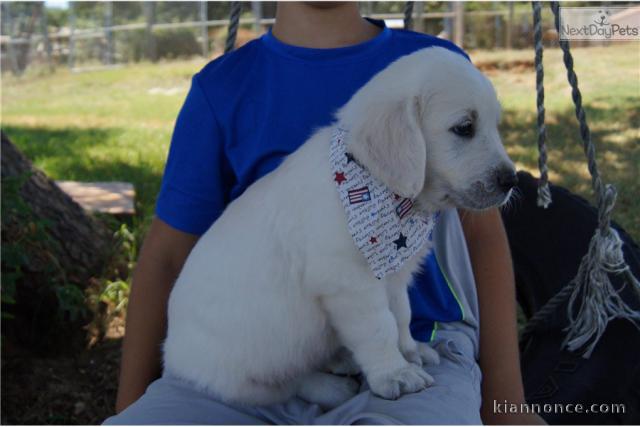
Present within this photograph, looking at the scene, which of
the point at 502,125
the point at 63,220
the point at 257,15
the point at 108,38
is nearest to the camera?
the point at 63,220

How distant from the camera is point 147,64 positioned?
16391mm

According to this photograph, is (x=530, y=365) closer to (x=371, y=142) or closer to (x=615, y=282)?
(x=615, y=282)

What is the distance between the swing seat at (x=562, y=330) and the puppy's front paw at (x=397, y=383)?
1.21 metres

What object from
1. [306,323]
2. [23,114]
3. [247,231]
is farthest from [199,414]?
[23,114]

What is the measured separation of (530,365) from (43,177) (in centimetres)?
289

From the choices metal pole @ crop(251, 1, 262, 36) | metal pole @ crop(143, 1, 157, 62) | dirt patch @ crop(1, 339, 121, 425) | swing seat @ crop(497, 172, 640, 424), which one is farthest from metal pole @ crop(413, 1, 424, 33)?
dirt patch @ crop(1, 339, 121, 425)

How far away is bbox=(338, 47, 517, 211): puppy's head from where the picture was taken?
2.14m

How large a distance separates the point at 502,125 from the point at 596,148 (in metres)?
1.37

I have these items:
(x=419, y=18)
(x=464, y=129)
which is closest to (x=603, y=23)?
(x=464, y=129)

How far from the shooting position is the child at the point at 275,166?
275 centimetres

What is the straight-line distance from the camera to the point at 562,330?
139 inches

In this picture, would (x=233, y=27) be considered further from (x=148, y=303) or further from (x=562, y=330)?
(x=562, y=330)

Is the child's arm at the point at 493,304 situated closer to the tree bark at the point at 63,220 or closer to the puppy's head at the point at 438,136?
the puppy's head at the point at 438,136

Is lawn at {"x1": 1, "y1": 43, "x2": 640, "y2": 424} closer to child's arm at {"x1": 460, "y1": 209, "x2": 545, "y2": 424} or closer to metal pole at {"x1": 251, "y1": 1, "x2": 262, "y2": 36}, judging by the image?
metal pole at {"x1": 251, "y1": 1, "x2": 262, "y2": 36}
